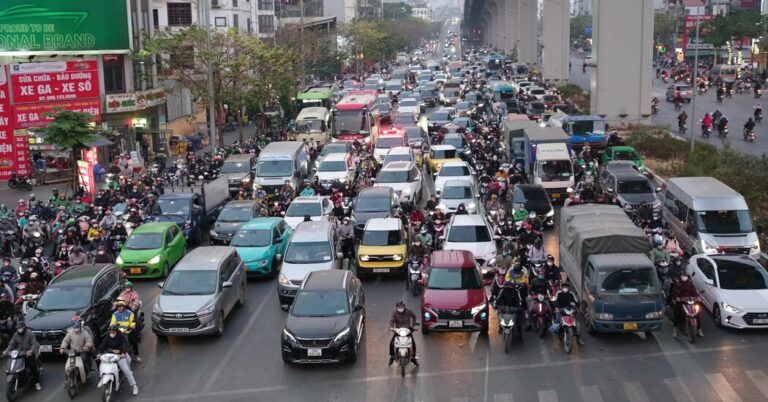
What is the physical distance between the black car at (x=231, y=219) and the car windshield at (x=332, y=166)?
723 cm

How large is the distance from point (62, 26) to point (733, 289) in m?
36.2

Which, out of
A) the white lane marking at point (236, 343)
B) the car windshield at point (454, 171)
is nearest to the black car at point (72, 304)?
the white lane marking at point (236, 343)

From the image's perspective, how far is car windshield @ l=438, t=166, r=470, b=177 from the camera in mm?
34031

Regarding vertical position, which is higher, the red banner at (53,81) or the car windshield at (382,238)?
the red banner at (53,81)

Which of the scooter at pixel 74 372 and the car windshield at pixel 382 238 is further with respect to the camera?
the car windshield at pixel 382 238

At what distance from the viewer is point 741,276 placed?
18.6 metres

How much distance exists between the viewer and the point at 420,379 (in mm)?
15969

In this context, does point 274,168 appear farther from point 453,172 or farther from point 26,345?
point 26,345

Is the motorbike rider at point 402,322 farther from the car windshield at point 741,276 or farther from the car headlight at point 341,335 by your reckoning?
the car windshield at point 741,276

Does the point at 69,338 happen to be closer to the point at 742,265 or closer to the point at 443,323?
the point at 443,323

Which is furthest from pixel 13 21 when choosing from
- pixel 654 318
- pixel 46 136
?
pixel 654 318

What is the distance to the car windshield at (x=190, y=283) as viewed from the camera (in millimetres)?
18719

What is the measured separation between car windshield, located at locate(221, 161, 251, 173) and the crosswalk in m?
23.5

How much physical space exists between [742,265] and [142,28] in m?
39.2
